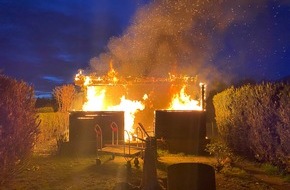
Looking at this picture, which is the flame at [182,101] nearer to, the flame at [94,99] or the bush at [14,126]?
the flame at [94,99]

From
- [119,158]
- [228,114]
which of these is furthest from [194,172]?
[228,114]

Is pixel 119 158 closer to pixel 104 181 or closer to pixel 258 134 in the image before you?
pixel 104 181

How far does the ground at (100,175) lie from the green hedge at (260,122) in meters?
0.70

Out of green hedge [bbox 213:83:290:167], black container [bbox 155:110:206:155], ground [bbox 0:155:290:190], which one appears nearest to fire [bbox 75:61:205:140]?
black container [bbox 155:110:206:155]

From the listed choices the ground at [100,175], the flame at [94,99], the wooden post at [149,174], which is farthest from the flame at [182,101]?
the wooden post at [149,174]

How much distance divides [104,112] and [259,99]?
6.79 metres

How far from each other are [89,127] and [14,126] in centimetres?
831

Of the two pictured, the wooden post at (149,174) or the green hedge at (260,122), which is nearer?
the wooden post at (149,174)

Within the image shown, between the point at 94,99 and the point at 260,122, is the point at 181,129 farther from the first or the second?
the point at 94,99

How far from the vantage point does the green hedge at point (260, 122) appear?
10688 millimetres

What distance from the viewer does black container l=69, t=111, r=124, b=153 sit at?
624 inches

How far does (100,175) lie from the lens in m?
10.9

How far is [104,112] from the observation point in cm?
1642

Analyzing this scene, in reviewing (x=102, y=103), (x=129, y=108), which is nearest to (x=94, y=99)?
(x=102, y=103)
